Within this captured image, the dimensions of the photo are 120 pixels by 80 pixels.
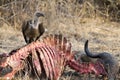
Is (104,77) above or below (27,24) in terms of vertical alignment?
below

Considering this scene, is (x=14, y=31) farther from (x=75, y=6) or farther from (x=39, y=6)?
(x=75, y=6)

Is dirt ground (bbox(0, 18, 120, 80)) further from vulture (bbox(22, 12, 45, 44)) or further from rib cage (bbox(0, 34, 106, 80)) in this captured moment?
rib cage (bbox(0, 34, 106, 80))

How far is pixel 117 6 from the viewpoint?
1140cm

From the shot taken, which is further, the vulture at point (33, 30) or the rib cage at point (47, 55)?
the vulture at point (33, 30)

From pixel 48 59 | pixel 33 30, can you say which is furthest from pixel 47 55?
pixel 33 30

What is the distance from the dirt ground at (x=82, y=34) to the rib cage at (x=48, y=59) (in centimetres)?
212

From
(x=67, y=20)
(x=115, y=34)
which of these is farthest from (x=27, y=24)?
(x=115, y=34)

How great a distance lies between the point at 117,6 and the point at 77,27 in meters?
2.27

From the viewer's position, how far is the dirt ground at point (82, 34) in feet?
26.2

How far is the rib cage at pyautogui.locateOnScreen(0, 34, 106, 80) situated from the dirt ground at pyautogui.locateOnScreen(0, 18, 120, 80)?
2121mm

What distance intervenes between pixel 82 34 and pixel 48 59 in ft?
14.6

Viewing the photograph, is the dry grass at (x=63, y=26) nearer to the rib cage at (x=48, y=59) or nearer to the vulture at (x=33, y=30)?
the vulture at (x=33, y=30)

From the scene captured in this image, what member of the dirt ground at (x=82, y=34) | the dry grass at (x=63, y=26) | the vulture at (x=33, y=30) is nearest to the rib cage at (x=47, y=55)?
the vulture at (x=33, y=30)

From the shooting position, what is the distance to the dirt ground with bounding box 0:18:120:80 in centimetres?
798
